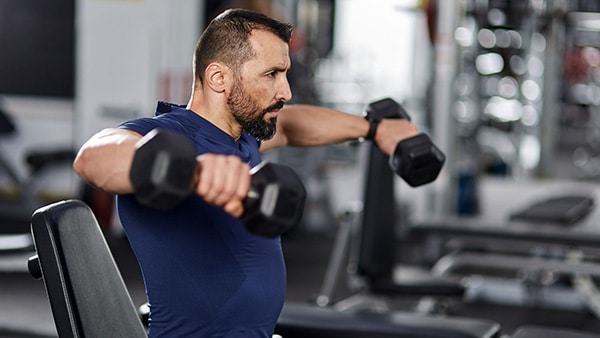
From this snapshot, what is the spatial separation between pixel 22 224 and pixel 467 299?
2.77 meters

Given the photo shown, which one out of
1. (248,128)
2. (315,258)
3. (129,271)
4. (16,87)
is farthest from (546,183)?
(248,128)

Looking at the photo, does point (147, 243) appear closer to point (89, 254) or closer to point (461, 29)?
point (89, 254)

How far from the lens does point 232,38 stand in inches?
63.8

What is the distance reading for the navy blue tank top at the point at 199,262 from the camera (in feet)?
5.26

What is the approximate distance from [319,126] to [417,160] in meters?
0.33

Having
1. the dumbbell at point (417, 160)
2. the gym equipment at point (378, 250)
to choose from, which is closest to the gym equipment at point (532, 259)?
the gym equipment at point (378, 250)

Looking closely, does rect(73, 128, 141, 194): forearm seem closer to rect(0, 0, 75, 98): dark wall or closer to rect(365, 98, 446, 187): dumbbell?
rect(365, 98, 446, 187): dumbbell

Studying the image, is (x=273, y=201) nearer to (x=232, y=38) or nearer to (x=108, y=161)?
(x=108, y=161)

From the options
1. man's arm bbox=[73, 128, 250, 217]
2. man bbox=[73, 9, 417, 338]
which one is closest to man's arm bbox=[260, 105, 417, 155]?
man bbox=[73, 9, 417, 338]

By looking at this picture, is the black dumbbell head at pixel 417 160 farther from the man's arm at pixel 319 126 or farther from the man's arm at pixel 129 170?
the man's arm at pixel 129 170

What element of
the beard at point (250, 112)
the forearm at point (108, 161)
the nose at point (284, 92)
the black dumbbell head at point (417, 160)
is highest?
the nose at point (284, 92)

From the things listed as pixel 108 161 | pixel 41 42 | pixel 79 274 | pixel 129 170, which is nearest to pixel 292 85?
pixel 41 42

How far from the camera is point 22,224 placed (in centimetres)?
593

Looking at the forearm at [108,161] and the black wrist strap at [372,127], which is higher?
the forearm at [108,161]
